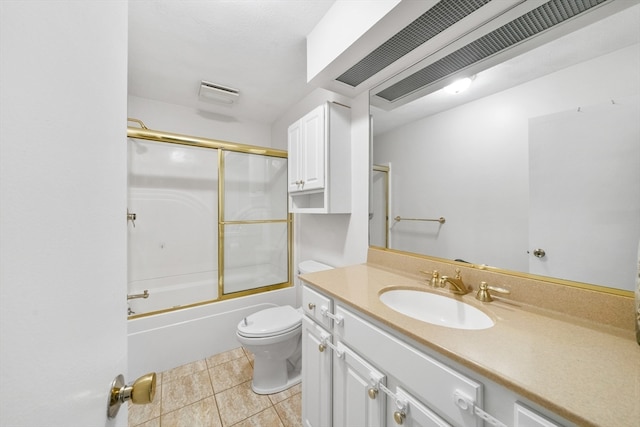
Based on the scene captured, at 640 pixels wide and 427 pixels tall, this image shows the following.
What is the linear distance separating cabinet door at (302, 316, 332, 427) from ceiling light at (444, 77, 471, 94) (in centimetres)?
135

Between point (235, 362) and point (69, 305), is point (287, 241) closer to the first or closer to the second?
point (235, 362)

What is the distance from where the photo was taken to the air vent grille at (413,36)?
956 mm

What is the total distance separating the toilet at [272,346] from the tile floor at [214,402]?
0.07 metres

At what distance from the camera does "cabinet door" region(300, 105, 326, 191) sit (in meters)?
1.62

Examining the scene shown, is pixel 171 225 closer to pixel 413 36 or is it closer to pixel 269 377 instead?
pixel 269 377

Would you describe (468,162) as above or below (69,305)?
above

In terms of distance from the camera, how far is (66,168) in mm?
307

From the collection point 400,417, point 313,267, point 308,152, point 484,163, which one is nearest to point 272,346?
point 313,267

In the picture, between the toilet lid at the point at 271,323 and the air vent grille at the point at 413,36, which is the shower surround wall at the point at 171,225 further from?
the air vent grille at the point at 413,36

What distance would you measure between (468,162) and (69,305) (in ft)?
4.54

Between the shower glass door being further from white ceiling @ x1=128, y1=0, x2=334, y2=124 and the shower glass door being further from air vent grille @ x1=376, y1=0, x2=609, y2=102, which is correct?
air vent grille @ x1=376, y1=0, x2=609, y2=102

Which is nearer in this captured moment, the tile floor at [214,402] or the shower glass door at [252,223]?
the tile floor at [214,402]

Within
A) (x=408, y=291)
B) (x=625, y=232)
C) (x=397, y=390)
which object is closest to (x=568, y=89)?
(x=625, y=232)

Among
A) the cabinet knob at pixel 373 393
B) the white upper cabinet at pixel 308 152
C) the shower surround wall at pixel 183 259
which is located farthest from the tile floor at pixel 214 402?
the white upper cabinet at pixel 308 152
